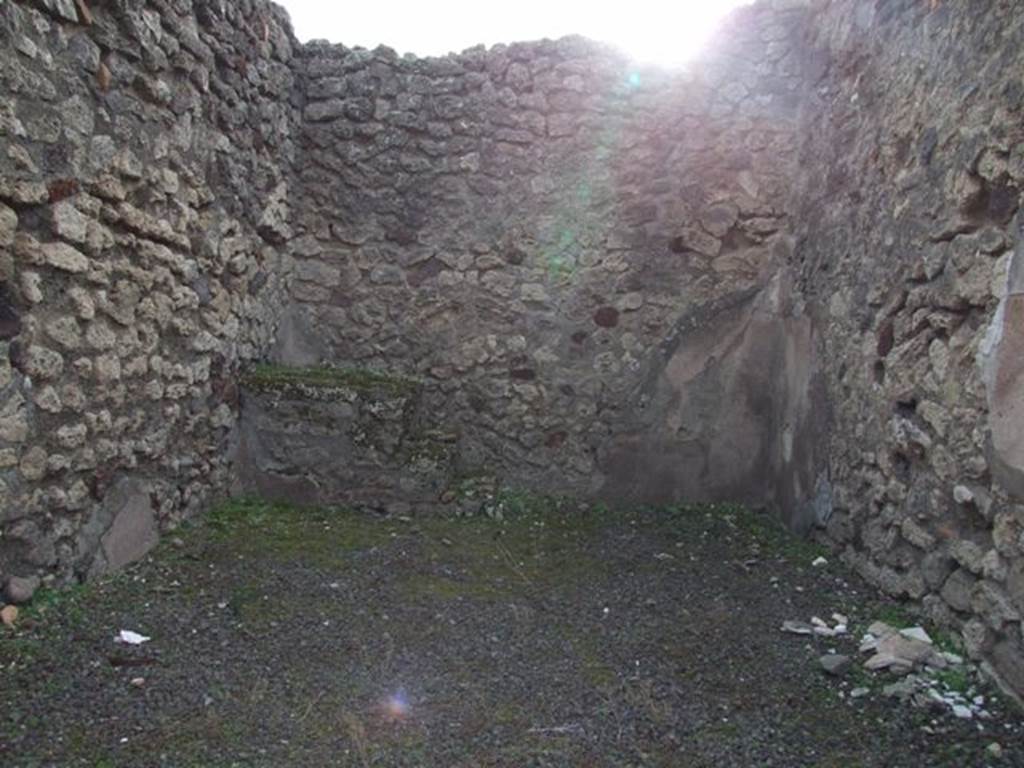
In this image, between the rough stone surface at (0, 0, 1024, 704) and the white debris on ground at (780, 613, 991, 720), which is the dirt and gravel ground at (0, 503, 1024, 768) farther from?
the rough stone surface at (0, 0, 1024, 704)

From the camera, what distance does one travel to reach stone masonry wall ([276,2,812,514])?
4695 mm

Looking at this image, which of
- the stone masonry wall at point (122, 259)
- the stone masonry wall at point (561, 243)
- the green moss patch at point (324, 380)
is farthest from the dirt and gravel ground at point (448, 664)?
the stone masonry wall at point (561, 243)

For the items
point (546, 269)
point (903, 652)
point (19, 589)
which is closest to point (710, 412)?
point (546, 269)

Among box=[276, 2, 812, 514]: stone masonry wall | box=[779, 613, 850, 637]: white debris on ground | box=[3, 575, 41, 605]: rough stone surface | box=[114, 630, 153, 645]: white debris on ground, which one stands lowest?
box=[779, 613, 850, 637]: white debris on ground

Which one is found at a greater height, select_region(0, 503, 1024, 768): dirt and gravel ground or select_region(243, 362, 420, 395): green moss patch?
select_region(243, 362, 420, 395): green moss patch

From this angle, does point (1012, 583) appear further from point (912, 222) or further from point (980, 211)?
point (912, 222)

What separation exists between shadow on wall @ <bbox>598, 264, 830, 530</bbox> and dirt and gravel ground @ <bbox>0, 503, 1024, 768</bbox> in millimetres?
851

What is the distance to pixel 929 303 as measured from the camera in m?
2.96

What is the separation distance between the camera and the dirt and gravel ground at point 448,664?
2.02 meters

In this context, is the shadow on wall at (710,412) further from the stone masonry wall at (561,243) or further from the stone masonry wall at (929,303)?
the stone masonry wall at (929,303)

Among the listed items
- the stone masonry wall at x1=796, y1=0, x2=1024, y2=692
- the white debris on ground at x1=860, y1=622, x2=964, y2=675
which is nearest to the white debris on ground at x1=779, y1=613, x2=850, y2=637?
the white debris on ground at x1=860, y1=622, x2=964, y2=675

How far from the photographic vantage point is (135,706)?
214cm

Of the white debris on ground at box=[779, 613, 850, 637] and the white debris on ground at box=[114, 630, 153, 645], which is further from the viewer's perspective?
the white debris on ground at box=[779, 613, 850, 637]

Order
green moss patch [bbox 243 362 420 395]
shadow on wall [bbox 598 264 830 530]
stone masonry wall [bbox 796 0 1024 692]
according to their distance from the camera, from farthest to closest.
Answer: shadow on wall [bbox 598 264 830 530], green moss patch [bbox 243 362 420 395], stone masonry wall [bbox 796 0 1024 692]
